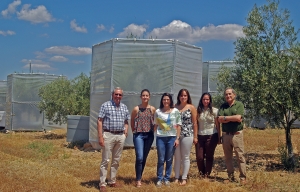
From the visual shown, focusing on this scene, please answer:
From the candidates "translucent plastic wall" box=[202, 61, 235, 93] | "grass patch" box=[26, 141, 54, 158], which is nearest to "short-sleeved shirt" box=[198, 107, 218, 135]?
"grass patch" box=[26, 141, 54, 158]

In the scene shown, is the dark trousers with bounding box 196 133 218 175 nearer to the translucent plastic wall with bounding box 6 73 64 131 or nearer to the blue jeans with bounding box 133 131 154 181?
the blue jeans with bounding box 133 131 154 181

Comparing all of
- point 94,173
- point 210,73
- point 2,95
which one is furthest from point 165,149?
point 2,95

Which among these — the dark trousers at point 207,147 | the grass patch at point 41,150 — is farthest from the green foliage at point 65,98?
the dark trousers at point 207,147

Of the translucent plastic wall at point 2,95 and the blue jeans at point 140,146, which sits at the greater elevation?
the translucent plastic wall at point 2,95

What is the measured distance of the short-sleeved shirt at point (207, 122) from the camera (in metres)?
7.89

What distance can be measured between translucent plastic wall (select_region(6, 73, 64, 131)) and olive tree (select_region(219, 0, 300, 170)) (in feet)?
48.0

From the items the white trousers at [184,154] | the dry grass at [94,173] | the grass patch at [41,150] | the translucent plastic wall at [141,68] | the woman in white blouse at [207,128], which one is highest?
the translucent plastic wall at [141,68]

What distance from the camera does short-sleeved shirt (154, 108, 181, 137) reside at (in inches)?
293

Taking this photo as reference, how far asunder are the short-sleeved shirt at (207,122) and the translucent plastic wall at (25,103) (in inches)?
664

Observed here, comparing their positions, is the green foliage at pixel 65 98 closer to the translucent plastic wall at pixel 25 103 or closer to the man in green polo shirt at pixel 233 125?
the translucent plastic wall at pixel 25 103

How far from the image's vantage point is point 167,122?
7441 millimetres

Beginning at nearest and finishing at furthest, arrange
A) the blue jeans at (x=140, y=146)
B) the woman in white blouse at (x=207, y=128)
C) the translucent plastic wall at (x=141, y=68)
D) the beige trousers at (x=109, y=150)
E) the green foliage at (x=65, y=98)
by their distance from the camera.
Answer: the beige trousers at (x=109, y=150)
the blue jeans at (x=140, y=146)
the woman in white blouse at (x=207, y=128)
the translucent plastic wall at (x=141, y=68)
the green foliage at (x=65, y=98)

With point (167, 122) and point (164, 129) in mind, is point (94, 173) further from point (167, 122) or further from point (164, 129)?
point (167, 122)

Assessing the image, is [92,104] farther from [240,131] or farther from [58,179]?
[240,131]
